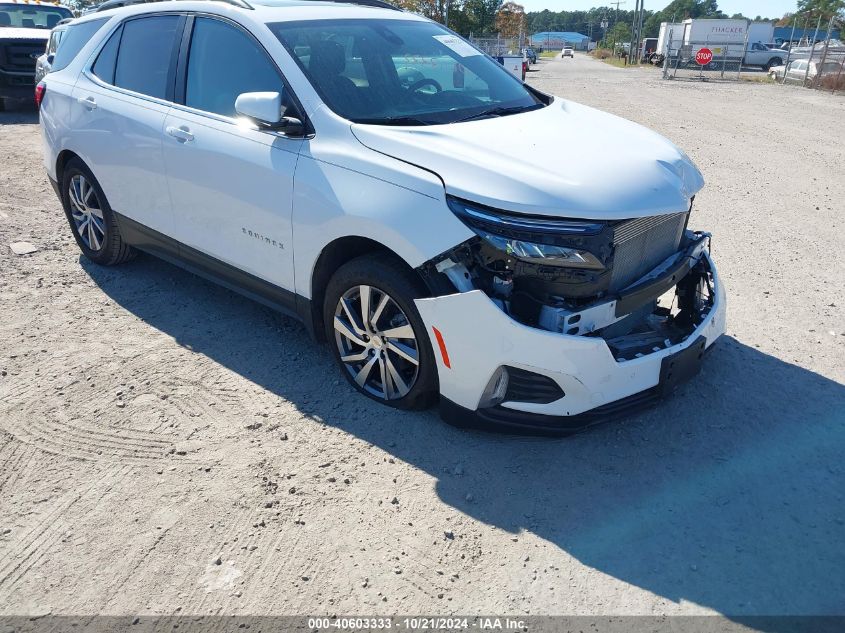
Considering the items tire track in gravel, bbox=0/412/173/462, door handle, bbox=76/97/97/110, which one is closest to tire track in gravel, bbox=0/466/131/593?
tire track in gravel, bbox=0/412/173/462

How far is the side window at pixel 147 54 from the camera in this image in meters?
4.35

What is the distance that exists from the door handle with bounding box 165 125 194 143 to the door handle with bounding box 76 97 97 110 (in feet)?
3.37

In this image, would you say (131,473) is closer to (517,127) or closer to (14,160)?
(517,127)

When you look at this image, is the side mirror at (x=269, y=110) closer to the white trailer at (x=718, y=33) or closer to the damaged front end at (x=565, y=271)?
the damaged front end at (x=565, y=271)

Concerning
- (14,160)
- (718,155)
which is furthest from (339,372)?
(718,155)

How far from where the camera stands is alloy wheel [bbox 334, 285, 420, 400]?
337 centimetres

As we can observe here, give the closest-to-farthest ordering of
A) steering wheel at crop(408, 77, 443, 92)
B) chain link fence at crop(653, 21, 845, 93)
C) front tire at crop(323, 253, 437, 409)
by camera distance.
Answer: front tire at crop(323, 253, 437, 409)
steering wheel at crop(408, 77, 443, 92)
chain link fence at crop(653, 21, 845, 93)

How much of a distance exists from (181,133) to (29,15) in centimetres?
1306

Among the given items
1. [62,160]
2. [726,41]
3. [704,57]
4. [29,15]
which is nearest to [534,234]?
[62,160]

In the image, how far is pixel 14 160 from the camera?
9.16m

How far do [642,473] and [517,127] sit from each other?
182 centimetres

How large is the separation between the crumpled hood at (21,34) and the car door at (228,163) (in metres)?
10.6

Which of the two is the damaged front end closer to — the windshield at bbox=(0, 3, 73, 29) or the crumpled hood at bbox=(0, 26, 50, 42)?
the crumpled hood at bbox=(0, 26, 50, 42)

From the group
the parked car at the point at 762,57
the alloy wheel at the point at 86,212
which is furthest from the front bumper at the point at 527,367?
the parked car at the point at 762,57
